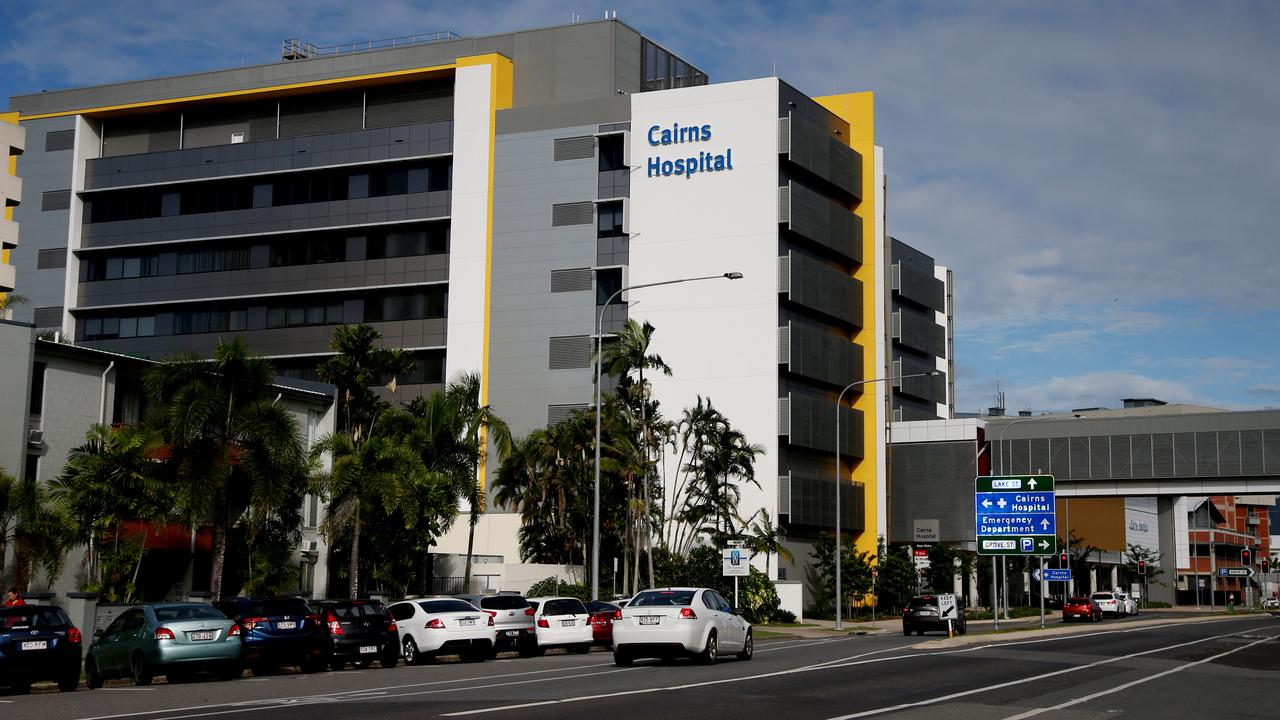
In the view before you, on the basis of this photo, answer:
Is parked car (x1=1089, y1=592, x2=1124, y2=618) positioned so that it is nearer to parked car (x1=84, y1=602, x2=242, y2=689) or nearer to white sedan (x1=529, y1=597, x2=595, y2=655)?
white sedan (x1=529, y1=597, x2=595, y2=655)

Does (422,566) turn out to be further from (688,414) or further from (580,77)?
(580,77)

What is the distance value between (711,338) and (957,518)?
2324cm

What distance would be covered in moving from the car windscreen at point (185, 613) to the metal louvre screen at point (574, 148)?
164 feet

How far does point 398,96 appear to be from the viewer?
80312 millimetres

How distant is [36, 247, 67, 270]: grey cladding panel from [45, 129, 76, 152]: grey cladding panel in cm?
654

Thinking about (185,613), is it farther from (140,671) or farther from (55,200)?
(55,200)

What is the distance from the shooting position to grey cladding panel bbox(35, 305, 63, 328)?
83.6m

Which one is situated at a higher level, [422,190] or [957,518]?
[422,190]

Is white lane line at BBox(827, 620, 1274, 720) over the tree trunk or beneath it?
beneath

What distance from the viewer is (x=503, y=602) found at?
35.7m

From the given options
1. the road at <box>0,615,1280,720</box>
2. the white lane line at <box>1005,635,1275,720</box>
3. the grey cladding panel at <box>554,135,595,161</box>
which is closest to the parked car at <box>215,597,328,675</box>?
the road at <box>0,615,1280,720</box>

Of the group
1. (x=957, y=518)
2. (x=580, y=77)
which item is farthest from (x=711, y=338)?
(x=957, y=518)

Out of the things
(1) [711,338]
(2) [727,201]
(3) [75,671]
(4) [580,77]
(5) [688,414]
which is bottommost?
(3) [75,671]

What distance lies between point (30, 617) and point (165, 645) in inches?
93.3
